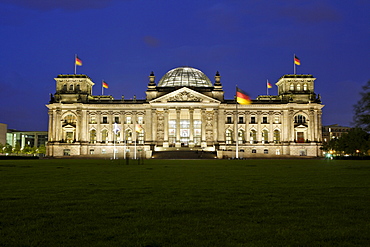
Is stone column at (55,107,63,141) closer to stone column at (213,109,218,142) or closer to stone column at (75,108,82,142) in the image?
stone column at (75,108,82,142)

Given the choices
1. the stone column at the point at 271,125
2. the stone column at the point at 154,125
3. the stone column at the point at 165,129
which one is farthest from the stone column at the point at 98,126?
the stone column at the point at 271,125

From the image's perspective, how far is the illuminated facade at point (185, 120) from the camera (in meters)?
118

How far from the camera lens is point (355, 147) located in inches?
3282

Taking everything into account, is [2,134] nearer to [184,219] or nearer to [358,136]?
[358,136]

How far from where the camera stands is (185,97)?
118188mm

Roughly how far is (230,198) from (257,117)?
111326 millimetres

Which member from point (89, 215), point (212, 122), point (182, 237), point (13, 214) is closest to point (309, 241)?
point (182, 237)

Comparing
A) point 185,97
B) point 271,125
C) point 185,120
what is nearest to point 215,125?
point 185,120

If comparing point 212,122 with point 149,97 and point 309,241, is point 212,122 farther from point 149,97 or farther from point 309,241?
point 309,241

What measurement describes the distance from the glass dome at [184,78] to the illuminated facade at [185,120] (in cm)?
837

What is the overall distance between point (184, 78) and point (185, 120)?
1801 centimetres

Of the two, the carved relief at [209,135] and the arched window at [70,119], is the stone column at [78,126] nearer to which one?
the arched window at [70,119]

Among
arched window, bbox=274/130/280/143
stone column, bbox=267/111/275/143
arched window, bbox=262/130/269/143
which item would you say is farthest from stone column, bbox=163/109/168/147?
arched window, bbox=274/130/280/143

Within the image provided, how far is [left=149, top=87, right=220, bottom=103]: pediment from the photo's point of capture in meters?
118
